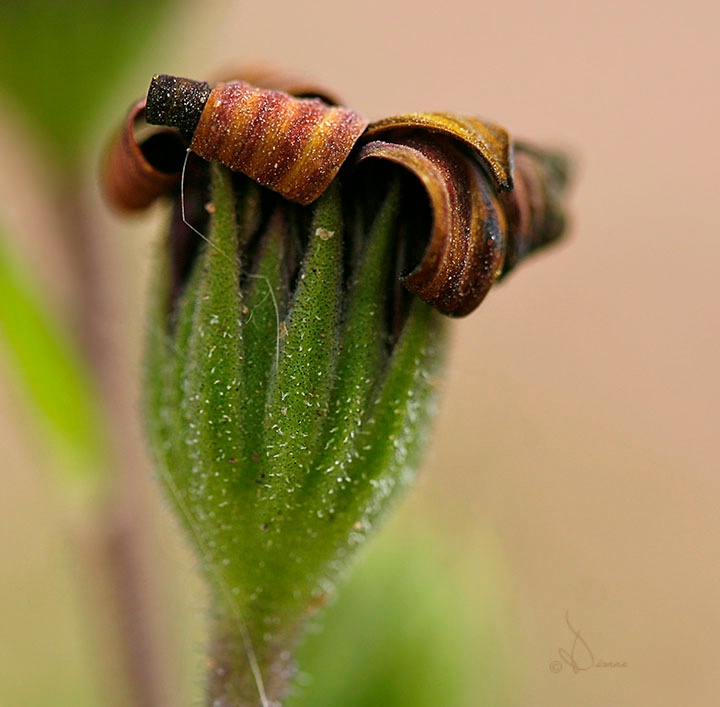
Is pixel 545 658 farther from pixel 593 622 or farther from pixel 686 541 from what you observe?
pixel 686 541

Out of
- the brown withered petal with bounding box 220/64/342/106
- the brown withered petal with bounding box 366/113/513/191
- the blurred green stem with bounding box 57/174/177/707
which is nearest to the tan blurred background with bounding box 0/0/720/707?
the blurred green stem with bounding box 57/174/177/707

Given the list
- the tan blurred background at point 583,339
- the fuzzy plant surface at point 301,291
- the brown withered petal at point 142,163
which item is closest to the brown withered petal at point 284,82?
the fuzzy plant surface at point 301,291

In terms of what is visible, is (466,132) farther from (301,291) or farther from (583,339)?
(583,339)

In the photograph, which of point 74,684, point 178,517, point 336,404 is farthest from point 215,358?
point 74,684

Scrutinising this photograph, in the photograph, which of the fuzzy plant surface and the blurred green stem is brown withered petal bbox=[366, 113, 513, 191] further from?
the blurred green stem

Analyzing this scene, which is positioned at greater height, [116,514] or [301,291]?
[301,291]

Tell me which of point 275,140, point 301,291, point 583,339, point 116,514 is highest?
point 275,140

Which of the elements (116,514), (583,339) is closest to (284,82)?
(116,514)
